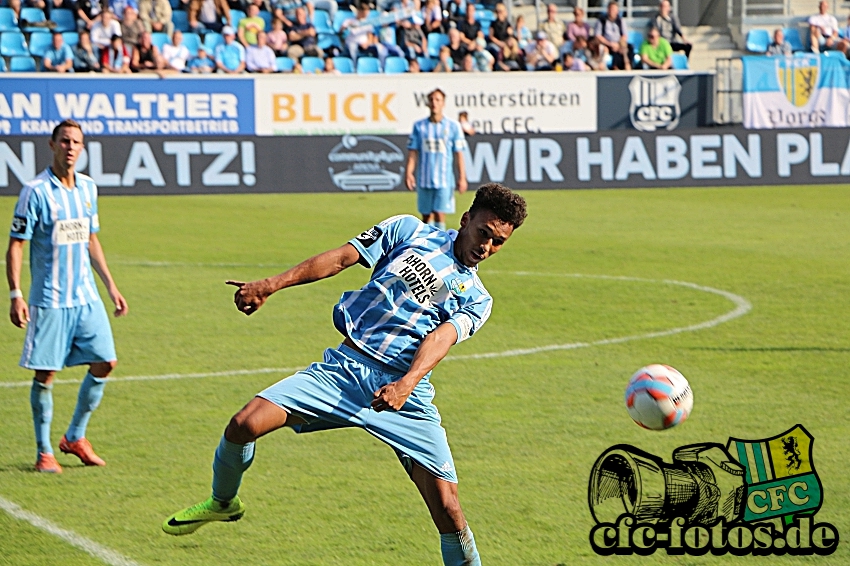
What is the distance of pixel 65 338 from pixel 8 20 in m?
20.3

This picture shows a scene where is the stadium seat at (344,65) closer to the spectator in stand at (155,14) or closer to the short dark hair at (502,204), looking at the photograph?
the spectator in stand at (155,14)

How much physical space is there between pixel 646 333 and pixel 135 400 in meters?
4.85

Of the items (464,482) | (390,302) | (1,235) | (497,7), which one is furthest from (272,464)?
(497,7)

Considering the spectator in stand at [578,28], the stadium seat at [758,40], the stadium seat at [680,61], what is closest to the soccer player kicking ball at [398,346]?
the spectator in stand at [578,28]

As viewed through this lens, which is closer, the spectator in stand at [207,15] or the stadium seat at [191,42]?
the stadium seat at [191,42]

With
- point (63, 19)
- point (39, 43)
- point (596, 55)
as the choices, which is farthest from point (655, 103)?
point (39, 43)

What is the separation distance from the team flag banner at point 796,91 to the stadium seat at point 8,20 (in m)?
15.6

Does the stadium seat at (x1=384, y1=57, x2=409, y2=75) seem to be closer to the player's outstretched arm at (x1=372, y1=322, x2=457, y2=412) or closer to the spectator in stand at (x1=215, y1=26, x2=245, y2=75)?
the spectator in stand at (x1=215, y1=26, x2=245, y2=75)

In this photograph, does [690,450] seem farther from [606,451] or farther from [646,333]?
[646,333]

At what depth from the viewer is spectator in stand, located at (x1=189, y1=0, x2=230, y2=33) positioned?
26812mm

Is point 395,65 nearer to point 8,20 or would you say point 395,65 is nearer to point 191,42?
point 191,42

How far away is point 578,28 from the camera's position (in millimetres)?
28703

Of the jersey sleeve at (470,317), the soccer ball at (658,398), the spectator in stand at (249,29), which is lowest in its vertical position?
the soccer ball at (658,398)

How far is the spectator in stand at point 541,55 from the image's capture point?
2734 cm
